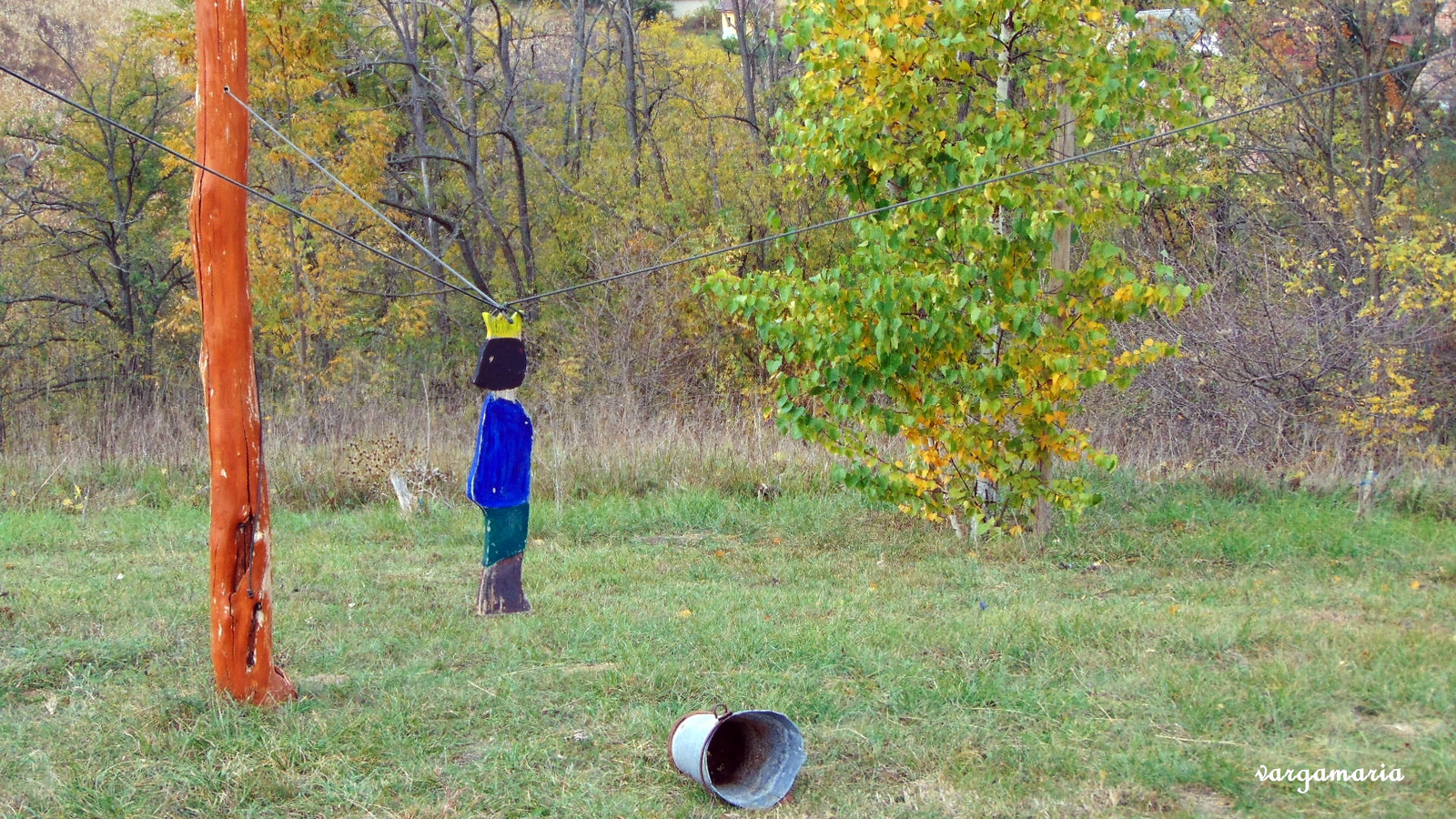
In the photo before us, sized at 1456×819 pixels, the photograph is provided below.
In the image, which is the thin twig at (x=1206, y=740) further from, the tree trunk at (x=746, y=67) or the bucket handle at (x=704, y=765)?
the tree trunk at (x=746, y=67)

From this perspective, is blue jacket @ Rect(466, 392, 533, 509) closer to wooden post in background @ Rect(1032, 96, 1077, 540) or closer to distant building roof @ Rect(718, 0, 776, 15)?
wooden post in background @ Rect(1032, 96, 1077, 540)

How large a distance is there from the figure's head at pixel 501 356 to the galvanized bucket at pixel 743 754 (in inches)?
100

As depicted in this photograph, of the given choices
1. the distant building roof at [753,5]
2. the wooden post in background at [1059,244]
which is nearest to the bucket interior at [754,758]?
the wooden post in background at [1059,244]

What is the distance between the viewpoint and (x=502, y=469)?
635cm

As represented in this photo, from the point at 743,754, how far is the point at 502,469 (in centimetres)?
259

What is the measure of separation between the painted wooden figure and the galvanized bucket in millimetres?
2382

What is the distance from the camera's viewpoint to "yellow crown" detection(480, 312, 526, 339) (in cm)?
615

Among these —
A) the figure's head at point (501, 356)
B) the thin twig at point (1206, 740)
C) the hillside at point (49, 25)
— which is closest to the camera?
the thin twig at point (1206, 740)

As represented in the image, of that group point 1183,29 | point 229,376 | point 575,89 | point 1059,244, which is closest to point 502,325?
point 229,376

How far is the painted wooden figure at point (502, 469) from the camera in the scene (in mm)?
6180

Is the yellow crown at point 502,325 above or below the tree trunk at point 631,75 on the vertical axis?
below

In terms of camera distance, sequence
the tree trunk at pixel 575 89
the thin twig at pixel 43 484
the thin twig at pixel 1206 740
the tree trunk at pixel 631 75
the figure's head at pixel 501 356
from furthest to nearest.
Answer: the tree trunk at pixel 575 89
the tree trunk at pixel 631 75
the thin twig at pixel 43 484
the figure's head at pixel 501 356
the thin twig at pixel 1206 740

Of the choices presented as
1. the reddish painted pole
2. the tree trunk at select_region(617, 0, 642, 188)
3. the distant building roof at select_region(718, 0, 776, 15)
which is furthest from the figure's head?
the distant building roof at select_region(718, 0, 776, 15)

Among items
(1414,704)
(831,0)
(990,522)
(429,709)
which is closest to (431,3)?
(831,0)
